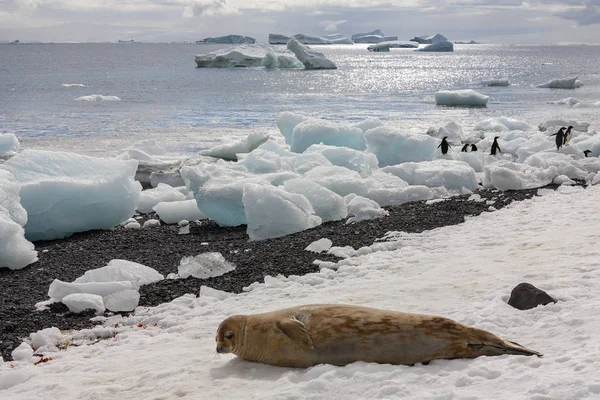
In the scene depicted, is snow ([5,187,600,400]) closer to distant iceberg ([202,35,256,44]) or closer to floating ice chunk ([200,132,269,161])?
floating ice chunk ([200,132,269,161])

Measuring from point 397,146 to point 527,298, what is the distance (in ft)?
26.0

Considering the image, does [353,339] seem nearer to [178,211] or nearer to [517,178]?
[178,211]

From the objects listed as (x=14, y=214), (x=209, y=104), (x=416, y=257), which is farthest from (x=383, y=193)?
(x=209, y=104)

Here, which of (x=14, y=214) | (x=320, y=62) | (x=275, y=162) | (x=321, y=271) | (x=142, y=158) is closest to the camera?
(x=321, y=271)

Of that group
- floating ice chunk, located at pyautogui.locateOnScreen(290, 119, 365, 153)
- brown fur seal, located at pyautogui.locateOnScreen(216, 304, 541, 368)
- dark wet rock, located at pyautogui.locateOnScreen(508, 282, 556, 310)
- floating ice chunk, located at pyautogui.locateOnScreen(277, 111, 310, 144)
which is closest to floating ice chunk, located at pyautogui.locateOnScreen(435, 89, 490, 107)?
floating ice chunk, located at pyautogui.locateOnScreen(277, 111, 310, 144)

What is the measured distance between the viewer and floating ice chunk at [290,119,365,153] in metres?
11.9

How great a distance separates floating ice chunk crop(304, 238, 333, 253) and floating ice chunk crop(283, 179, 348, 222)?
123cm

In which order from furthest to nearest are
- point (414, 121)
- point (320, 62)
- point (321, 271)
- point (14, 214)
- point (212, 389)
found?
point (320, 62) → point (414, 121) → point (14, 214) → point (321, 271) → point (212, 389)

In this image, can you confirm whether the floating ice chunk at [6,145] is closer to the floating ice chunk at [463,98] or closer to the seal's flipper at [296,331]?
the seal's flipper at [296,331]

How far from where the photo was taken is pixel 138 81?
170 feet

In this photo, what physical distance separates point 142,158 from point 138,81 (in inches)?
1645

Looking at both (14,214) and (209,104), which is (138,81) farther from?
(14,214)

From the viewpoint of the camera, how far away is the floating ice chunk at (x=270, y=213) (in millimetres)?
7375

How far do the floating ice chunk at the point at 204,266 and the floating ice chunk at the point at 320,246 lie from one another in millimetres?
847
